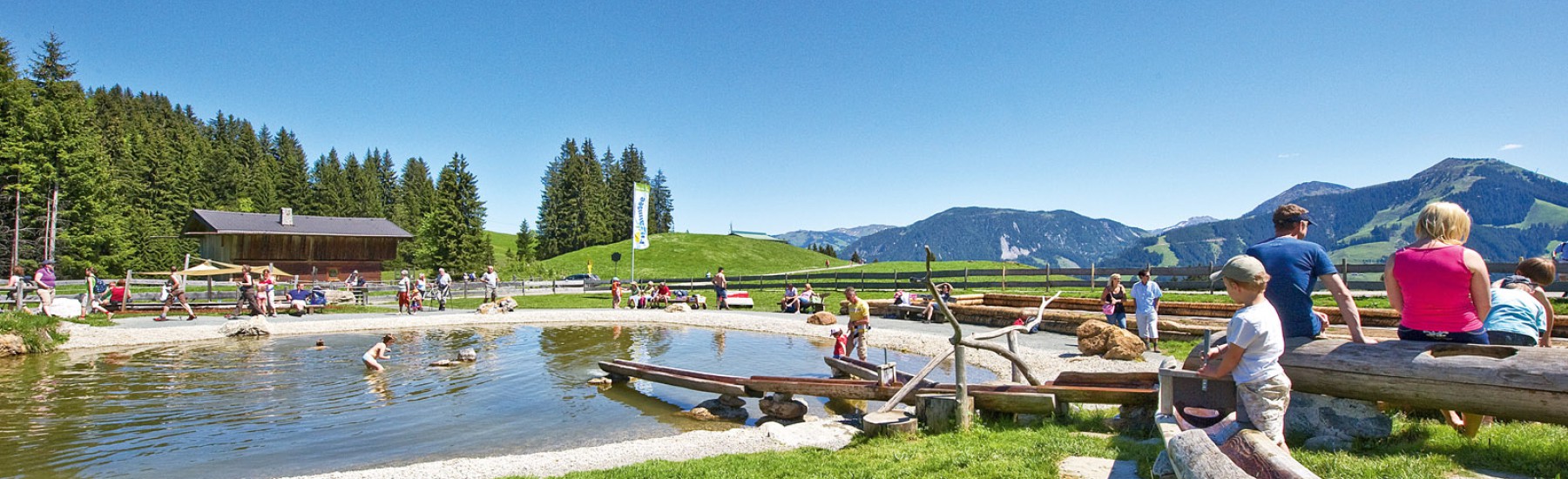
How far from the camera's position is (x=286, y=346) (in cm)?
2012

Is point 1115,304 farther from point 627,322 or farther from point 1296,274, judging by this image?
point 627,322

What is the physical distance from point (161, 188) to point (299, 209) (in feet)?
58.6

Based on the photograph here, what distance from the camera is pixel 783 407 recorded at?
1112 cm

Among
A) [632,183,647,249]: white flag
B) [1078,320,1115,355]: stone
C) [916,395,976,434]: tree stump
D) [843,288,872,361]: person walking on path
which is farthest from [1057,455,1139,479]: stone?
[632,183,647,249]: white flag

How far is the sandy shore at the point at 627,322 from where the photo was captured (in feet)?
26.4

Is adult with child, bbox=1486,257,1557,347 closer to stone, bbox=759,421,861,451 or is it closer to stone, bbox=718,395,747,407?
stone, bbox=759,421,861,451

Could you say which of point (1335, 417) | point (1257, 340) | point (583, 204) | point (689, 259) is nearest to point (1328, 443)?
point (1335, 417)

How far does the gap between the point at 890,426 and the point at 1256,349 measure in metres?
4.09

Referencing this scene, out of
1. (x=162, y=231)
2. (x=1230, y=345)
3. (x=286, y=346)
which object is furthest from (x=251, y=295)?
(x=162, y=231)

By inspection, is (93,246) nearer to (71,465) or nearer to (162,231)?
(162,231)

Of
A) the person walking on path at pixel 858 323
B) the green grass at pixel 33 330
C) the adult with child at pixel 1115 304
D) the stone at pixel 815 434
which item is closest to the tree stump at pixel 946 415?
the stone at pixel 815 434

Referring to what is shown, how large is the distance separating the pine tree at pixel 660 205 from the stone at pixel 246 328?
3371 inches

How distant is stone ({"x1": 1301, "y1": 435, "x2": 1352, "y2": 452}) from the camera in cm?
532

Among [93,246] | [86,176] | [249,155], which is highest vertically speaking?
[249,155]
